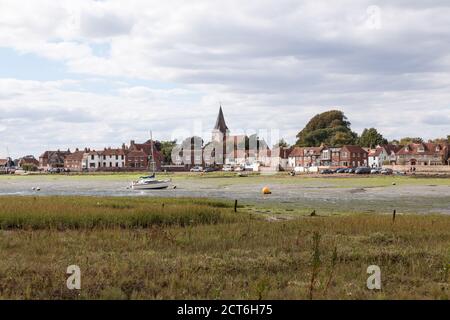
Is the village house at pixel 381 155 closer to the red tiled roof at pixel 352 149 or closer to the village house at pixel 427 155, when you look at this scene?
the red tiled roof at pixel 352 149

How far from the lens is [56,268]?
1627 centimetres

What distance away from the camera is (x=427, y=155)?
17488 cm

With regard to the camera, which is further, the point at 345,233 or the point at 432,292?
the point at 345,233

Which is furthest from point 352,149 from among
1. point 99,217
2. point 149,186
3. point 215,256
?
point 215,256

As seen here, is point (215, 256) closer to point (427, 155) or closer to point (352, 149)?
point (427, 155)

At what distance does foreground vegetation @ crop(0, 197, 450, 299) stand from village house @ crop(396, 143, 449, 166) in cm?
15232

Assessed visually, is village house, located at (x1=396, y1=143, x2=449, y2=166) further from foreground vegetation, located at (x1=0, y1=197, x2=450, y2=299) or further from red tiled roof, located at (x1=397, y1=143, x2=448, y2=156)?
foreground vegetation, located at (x1=0, y1=197, x2=450, y2=299)

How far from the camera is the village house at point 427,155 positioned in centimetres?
17412

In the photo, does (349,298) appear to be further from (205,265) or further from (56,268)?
(56,268)

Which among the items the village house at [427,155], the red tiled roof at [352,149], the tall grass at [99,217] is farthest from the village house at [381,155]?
the tall grass at [99,217]
